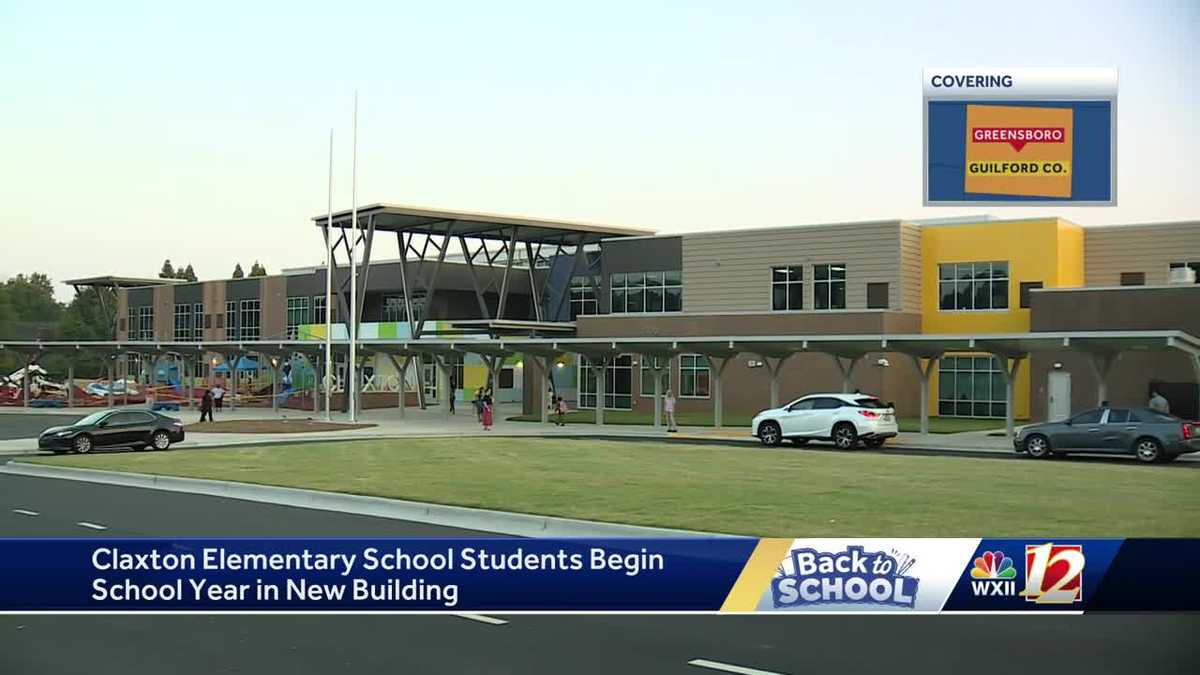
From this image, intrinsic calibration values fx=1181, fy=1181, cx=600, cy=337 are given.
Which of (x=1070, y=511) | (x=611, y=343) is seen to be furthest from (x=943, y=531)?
(x=611, y=343)

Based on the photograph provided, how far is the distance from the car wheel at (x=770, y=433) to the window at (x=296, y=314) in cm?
4823

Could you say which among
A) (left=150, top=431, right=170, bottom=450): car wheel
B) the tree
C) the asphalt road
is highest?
the tree

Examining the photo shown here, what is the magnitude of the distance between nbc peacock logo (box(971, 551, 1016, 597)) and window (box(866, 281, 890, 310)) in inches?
1672

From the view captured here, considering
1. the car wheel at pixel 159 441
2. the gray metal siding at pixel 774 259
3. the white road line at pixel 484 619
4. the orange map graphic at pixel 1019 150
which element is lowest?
the car wheel at pixel 159 441

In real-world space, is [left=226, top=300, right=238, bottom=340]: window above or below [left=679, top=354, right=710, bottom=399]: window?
above

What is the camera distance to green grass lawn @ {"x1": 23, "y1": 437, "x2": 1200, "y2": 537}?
13930mm

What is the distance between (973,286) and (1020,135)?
4122 centimetres

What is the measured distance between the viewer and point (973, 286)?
159 feet

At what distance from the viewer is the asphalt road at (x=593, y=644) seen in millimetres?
7699

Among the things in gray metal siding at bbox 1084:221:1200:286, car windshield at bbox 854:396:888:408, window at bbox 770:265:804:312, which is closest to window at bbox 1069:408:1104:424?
car windshield at bbox 854:396:888:408

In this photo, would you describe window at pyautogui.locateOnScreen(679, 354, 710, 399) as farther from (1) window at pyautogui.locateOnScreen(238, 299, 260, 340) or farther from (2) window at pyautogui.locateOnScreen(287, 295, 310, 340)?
(1) window at pyautogui.locateOnScreen(238, 299, 260, 340)

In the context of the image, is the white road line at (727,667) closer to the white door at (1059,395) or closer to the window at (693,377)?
the white door at (1059,395)

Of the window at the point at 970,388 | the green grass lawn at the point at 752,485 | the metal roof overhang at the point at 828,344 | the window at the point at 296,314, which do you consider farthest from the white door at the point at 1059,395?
the window at the point at 296,314

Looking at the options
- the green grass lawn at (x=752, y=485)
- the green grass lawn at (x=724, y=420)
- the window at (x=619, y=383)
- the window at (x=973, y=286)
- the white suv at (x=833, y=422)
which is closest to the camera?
the green grass lawn at (x=752, y=485)
